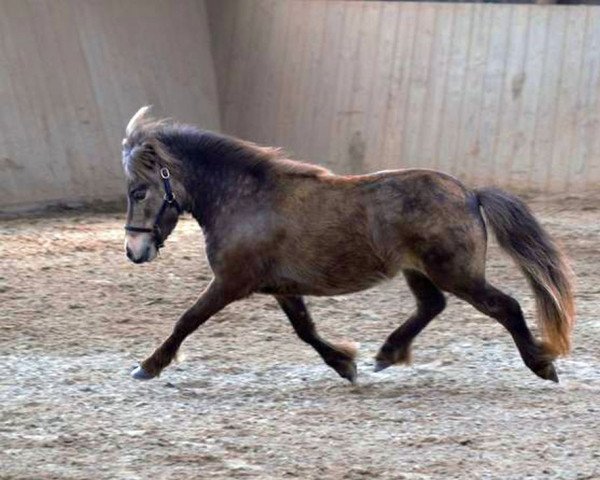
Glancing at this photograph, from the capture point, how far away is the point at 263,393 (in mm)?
6816

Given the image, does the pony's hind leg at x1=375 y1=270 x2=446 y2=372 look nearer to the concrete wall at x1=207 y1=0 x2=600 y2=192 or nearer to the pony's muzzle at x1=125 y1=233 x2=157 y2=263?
the pony's muzzle at x1=125 y1=233 x2=157 y2=263

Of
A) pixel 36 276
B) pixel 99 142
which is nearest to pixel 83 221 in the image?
pixel 99 142

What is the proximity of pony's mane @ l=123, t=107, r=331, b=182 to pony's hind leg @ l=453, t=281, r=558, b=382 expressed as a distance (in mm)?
1008

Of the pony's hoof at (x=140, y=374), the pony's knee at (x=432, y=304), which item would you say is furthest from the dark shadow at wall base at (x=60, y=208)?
the pony's knee at (x=432, y=304)

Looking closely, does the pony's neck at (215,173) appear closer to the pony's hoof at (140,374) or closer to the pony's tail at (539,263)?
the pony's hoof at (140,374)

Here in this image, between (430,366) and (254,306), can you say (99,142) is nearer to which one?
(254,306)

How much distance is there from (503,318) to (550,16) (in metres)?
7.66

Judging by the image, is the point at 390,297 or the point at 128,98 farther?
the point at 128,98

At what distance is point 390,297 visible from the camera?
9.28 metres

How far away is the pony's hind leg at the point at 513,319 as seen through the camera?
6.65 meters

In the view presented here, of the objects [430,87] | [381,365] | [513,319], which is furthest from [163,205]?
[430,87]

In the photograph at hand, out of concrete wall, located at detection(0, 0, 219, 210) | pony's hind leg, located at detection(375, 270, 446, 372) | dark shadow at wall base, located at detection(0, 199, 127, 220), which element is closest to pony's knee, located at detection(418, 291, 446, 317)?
pony's hind leg, located at detection(375, 270, 446, 372)

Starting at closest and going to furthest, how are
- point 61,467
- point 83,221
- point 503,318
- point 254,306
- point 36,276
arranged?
point 61,467 → point 503,318 → point 254,306 → point 36,276 → point 83,221

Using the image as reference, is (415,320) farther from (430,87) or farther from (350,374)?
(430,87)
